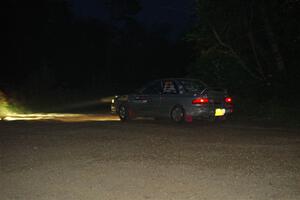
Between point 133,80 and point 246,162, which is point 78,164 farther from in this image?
point 133,80

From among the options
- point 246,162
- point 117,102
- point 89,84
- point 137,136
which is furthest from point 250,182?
point 89,84

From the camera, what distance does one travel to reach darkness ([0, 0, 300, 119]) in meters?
22.0

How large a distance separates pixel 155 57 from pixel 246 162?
213 ft

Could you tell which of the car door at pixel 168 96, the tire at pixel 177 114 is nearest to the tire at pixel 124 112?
the car door at pixel 168 96

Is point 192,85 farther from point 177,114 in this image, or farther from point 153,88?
point 153,88

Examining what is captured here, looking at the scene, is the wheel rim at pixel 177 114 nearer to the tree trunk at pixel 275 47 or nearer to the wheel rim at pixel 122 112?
the wheel rim at pixel 122 112

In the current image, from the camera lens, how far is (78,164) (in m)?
8.67

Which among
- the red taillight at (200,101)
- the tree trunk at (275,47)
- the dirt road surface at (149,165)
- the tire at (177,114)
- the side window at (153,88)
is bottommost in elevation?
the dirt road surface at (149,165)

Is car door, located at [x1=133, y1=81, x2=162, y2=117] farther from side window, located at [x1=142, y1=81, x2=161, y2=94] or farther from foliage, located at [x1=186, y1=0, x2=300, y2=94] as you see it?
foliage, located at [x1=186, y1=0, x2=300, y2=94]

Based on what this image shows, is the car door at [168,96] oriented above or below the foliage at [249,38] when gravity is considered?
below

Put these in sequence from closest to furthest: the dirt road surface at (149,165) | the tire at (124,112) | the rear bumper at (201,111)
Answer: the dirt road surface at (149,165), the rear bumper at (201,111), the tire at (124,112)

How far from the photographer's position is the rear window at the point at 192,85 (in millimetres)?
16805

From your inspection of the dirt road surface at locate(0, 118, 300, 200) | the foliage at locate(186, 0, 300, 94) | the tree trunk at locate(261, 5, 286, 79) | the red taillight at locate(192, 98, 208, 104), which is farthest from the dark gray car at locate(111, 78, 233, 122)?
the tree trunk at locate(261, 5, 286, 79)

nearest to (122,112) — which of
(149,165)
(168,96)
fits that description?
(168,96)
